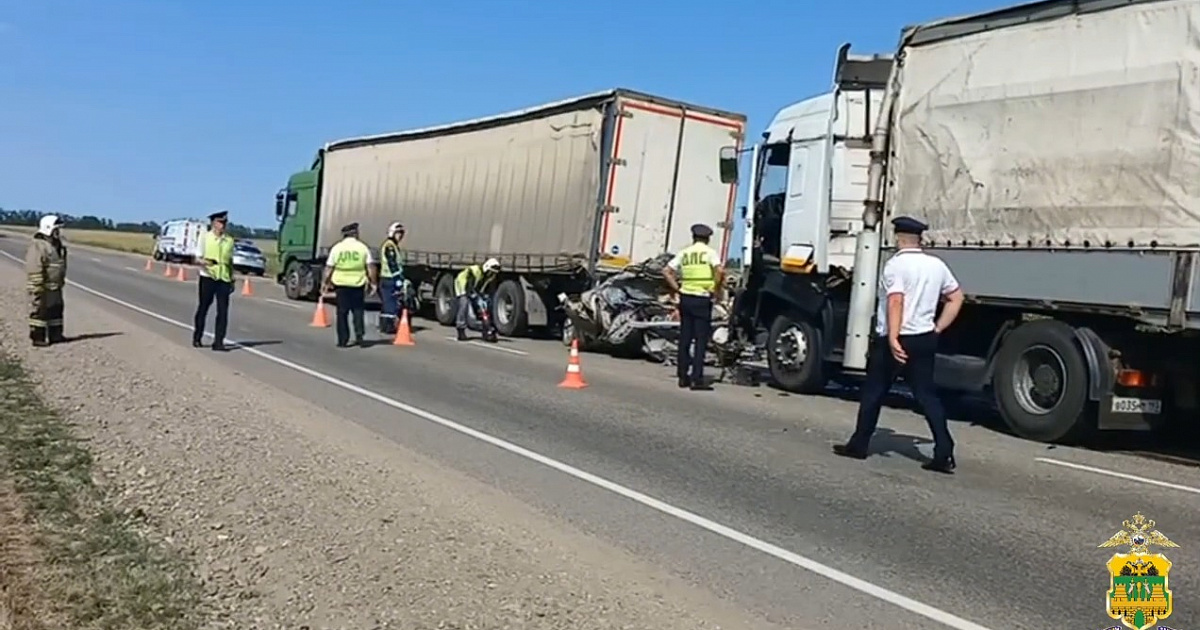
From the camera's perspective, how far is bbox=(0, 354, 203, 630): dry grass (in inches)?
182

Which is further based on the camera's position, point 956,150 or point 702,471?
point 956,150

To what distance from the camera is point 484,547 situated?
5824 millimetres

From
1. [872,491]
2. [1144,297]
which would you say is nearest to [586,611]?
[872,491]

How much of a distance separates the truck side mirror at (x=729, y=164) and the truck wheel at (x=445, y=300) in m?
9.91

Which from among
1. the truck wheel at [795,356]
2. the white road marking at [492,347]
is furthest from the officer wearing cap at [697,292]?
the white road marking at [492,347]

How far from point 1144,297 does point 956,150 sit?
2.51 m

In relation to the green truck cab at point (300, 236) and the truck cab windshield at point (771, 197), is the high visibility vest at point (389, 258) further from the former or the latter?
the green truck cab at point (300, 236)

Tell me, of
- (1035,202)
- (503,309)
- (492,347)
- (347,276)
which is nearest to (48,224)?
(347,276)

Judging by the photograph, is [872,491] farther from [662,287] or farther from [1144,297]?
[662,287]

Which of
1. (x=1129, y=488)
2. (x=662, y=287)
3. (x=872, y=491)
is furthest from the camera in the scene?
(x=662, y=287)

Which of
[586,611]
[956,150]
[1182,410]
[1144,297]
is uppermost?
[956,150]

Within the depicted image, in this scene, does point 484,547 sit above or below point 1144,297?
below

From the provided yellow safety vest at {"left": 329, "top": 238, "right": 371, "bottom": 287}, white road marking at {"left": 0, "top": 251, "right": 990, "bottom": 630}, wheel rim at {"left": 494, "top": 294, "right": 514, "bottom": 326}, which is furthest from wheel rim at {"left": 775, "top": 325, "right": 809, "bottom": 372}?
wheel rim at {"left": 494, "top": 294, "right": 514, "bottom": 326}

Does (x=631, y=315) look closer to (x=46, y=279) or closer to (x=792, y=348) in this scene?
(x=792, y=348)
